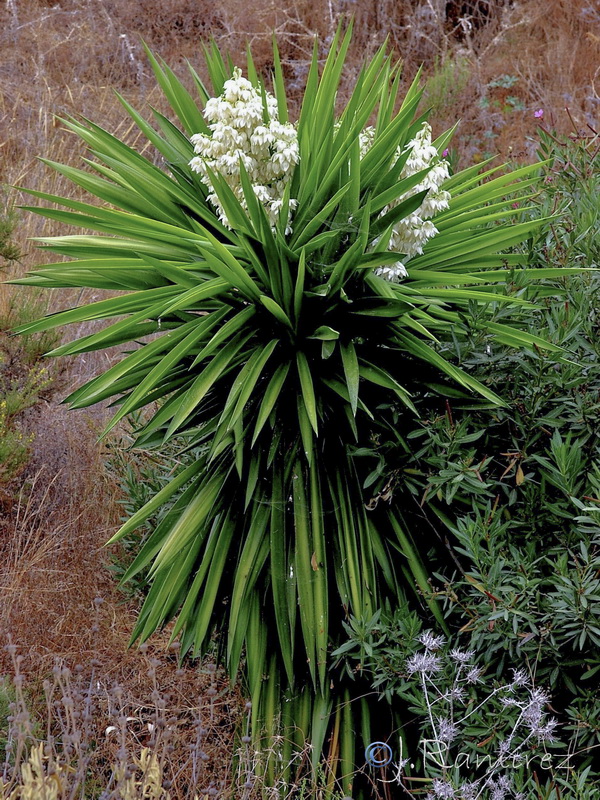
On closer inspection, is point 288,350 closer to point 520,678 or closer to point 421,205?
point 421,205

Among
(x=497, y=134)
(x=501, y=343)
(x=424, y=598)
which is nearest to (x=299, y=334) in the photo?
(x=501, y=343)

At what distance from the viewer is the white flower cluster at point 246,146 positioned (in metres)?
2.48

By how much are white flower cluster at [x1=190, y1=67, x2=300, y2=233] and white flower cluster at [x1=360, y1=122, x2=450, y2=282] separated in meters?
0.36

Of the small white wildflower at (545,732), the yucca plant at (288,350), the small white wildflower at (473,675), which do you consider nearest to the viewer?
the small white wildflower at (545,732)

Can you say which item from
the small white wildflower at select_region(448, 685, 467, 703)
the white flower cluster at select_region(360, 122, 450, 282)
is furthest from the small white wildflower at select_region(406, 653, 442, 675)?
the white flower cluster at select_region(360, 122, 450, 282)

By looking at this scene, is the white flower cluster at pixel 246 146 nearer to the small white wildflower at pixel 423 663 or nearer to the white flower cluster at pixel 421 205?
the white flower cluster at pixel 421 205

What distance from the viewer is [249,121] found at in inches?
97.4

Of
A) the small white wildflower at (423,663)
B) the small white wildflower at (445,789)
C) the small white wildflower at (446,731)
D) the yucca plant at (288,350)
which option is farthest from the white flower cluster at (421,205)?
the small white wildflower at (445,789)

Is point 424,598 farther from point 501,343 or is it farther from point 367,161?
point 367,161

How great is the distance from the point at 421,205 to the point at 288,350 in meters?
0.61

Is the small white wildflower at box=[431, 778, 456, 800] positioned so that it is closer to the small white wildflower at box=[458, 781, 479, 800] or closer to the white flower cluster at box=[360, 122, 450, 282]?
the small white wildflower at box=[458, 781, 479, 800]

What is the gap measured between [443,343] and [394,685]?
3.53 feet

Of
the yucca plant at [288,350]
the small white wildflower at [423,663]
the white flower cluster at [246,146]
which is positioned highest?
the white flower cluster at [246,146]

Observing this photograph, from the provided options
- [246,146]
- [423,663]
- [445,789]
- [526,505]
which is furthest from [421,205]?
[445,789]
